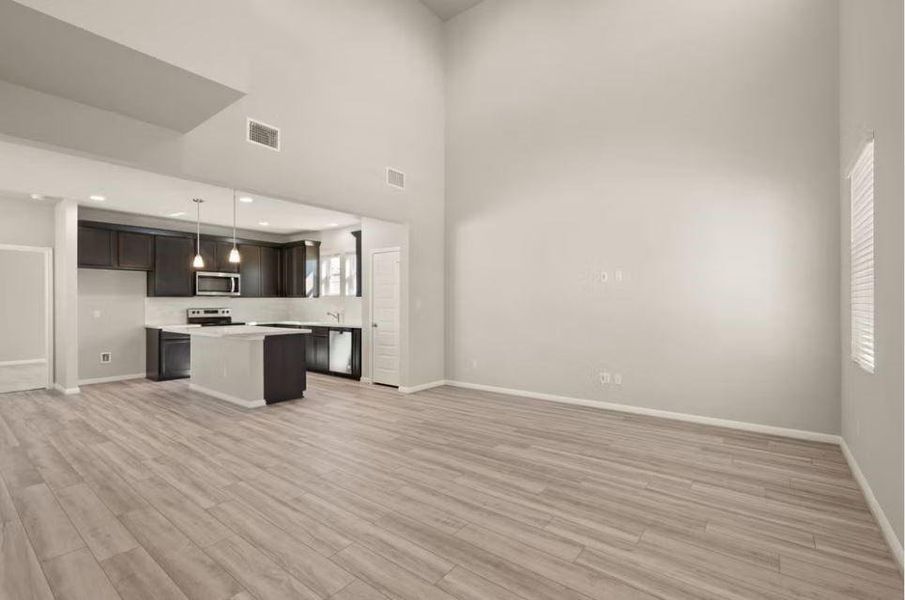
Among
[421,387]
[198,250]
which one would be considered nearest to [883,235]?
[421,387]

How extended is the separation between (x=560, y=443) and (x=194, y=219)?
25.3ft

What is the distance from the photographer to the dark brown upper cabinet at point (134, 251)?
7.32 metres

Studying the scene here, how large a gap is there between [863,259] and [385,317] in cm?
544

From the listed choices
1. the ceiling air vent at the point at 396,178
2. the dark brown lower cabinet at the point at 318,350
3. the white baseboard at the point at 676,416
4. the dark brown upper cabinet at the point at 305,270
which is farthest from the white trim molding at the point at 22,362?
the white baseboard at the point at 676,416

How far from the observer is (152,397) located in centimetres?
610

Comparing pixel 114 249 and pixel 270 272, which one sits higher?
pixel 114 249

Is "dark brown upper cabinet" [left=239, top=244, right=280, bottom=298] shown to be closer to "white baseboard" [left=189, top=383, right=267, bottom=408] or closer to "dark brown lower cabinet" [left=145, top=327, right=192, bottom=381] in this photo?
"dark brown lower cabinet" [left=145, top=327, right=192, bottom=381]

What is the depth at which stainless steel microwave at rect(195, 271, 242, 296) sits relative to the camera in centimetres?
824

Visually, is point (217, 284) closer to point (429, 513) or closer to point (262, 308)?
point (262, 308)

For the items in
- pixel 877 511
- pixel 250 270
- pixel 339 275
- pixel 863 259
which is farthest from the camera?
pixel 250 270

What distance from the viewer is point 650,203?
16.6 feet

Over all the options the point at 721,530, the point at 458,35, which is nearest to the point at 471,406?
the point at 721,530

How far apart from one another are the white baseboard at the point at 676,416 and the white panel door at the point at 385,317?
1253mm

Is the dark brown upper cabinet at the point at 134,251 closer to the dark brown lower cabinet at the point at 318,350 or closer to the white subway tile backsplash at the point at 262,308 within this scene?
the white subway tile backsplash at the point at 262,308
